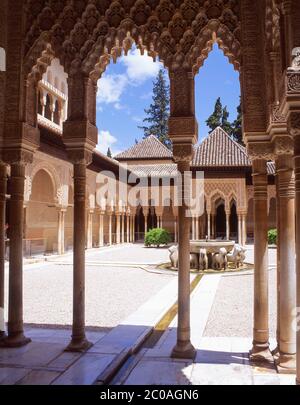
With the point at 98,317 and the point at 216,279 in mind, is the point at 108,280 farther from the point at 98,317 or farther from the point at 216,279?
the point at 98,317

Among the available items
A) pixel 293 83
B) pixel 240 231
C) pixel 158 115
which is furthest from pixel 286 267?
pixel 158 115

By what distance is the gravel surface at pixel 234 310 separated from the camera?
634 cm

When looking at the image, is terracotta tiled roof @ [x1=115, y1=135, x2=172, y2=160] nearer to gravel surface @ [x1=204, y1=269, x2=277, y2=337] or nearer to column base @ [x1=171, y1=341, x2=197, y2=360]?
gravel surface @ [x1=204, y1=269, x2=277, y2=337]

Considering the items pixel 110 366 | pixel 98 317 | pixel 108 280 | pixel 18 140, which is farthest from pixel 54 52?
pixel 108 280

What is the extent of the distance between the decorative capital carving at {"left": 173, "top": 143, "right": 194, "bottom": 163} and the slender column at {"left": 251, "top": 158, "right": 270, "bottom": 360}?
83 centimetres

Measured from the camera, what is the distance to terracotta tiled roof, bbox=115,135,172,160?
38531 mm

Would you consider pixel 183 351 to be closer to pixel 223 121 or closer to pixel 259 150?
pixel 259 150

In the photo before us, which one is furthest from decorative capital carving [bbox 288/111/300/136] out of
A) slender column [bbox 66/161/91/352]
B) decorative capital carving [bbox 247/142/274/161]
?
slender column [bbox 66/161/91/352]

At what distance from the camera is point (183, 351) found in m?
4.57

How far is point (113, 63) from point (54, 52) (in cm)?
82

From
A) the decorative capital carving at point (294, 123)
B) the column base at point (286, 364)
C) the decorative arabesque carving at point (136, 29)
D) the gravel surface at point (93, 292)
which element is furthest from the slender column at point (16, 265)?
the decorative capital carving at point (294, 123)

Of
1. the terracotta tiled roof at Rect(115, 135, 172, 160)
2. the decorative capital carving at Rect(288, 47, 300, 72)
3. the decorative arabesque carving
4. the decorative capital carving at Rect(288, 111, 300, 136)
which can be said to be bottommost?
the decorative capital carving at Rect(288, 111, 300, 136)

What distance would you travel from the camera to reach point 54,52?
520cm

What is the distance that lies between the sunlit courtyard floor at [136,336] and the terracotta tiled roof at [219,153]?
15.0m
